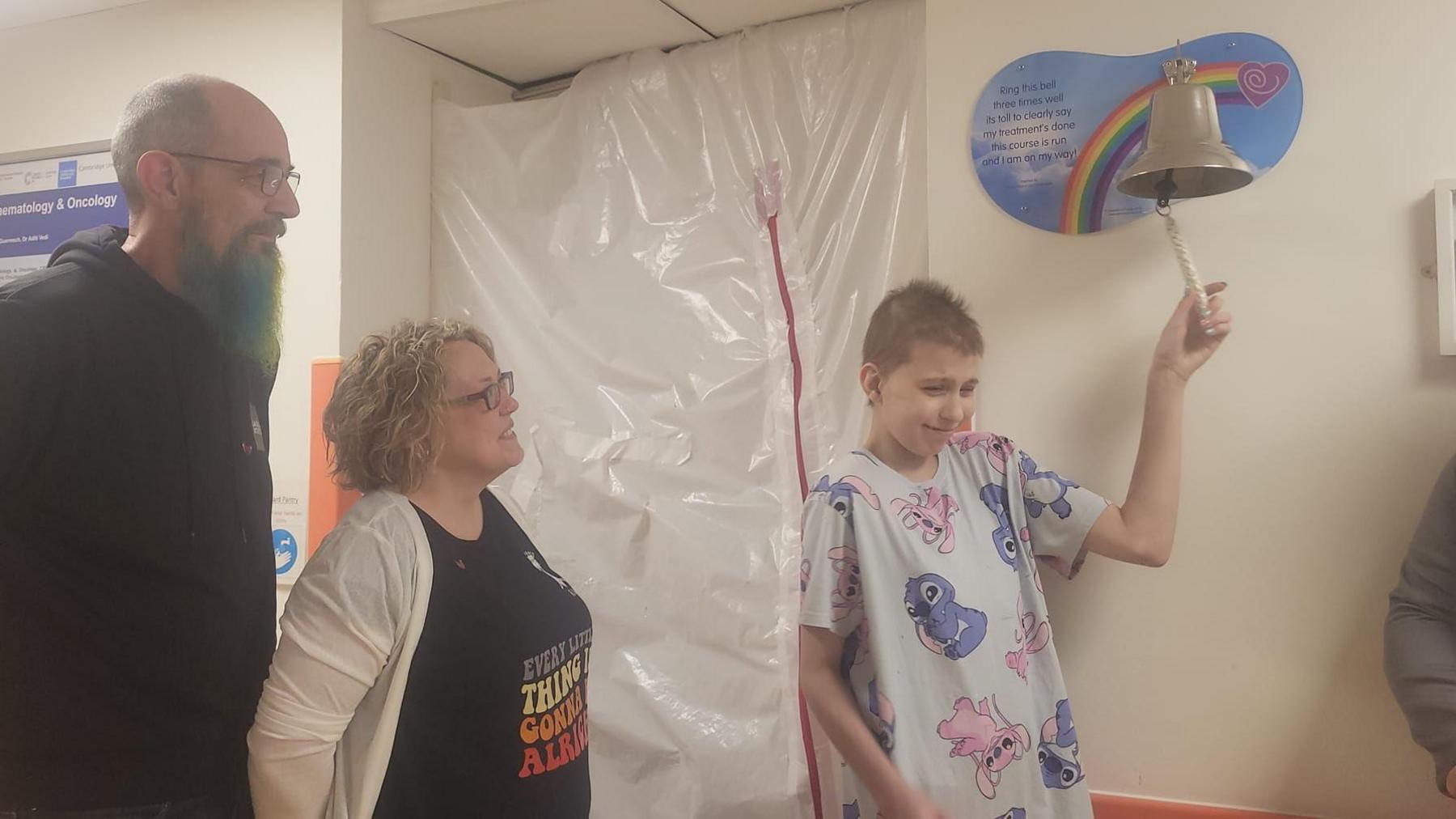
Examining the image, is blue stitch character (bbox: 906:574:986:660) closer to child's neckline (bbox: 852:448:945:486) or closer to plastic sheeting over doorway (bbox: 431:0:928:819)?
child's neckline (bbox: 852:448:945:486)

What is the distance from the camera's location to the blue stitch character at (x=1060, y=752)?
116 cm

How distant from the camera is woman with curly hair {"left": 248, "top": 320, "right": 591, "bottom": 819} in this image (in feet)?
3.16

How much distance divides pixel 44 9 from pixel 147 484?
63.1 inches

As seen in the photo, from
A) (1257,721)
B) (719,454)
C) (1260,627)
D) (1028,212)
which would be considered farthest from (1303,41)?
(719,454)

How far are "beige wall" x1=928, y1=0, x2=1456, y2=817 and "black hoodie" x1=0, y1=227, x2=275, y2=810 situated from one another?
1.08 metres

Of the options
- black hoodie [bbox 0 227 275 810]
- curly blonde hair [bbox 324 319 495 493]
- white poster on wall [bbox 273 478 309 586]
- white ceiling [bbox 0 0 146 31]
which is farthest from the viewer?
white ceiling [bbox 0 0 146 31]

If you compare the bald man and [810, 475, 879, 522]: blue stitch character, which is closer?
the bald man

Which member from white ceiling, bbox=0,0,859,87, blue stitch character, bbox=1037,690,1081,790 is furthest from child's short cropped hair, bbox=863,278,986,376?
white ceiling, bbox=0,0,859,87

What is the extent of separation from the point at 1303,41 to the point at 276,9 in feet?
5.89

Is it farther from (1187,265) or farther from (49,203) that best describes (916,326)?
(49,203)

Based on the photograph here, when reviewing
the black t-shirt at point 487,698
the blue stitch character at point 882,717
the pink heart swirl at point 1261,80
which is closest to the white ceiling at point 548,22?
the pink heart swirl at point 1261,80

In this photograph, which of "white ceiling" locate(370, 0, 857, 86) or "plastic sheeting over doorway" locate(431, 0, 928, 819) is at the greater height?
"white ceiling" locate(370, 0, 857, 86)

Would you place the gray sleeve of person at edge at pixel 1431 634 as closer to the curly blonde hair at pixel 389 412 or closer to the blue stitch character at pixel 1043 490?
the blue stitch character at pixel 1043 490

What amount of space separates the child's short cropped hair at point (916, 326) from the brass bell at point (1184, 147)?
0.28 m
